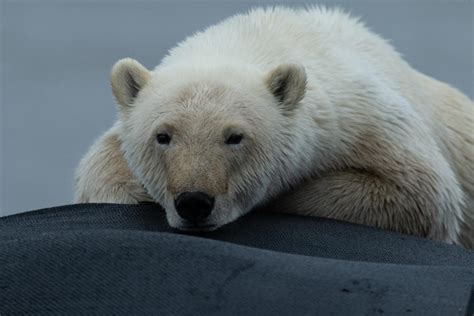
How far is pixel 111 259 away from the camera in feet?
7.64

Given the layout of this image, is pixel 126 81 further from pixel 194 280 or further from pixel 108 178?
pixel 194 280

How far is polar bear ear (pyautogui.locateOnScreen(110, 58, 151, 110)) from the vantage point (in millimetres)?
3456

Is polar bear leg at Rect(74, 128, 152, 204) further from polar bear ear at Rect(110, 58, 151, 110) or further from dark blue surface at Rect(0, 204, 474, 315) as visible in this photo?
dark blue surface at Rect(0, 204, 474, 315)

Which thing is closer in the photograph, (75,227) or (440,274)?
(440,274)

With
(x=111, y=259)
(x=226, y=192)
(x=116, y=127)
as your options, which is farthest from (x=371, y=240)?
(x=116, y=127)

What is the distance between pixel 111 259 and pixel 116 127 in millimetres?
1476

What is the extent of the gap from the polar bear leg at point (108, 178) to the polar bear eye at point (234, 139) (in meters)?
0.57

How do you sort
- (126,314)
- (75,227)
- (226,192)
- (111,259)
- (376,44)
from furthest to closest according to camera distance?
(376,44), (226,192), (75,227), (111,259), (126,314)

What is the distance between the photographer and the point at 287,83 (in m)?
3.32

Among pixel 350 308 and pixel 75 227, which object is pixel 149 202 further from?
pixel 350 308

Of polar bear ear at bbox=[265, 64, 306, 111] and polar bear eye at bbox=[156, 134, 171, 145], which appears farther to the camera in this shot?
polar bear ear at bbox=[265, 64, 306, 111]

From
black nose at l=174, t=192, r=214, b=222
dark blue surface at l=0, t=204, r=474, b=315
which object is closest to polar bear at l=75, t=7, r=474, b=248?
black nose at l=174, t=192, r=214, b=222

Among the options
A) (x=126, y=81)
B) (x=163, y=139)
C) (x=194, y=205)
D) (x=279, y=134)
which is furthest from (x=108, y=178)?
(x=194, y=205)

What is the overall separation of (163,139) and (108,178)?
633 millimetres
